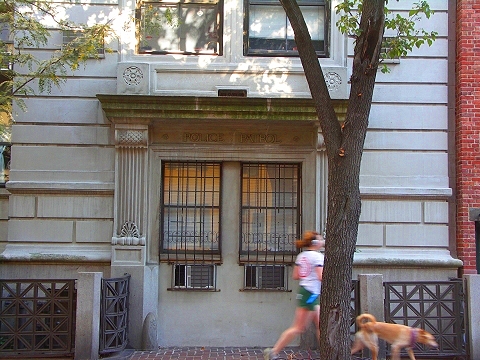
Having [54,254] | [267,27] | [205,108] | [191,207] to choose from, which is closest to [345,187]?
[205,108]

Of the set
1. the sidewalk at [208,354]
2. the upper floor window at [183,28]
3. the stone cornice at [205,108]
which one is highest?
the upper floor window at [183,28]

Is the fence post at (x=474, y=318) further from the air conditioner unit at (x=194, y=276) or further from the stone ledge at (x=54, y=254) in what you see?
the stone ledge at (x=54, y=254)

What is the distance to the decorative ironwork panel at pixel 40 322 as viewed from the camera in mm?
9125

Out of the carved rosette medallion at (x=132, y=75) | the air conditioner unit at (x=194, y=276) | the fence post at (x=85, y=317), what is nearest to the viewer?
the fence post at (x=85, y=317)

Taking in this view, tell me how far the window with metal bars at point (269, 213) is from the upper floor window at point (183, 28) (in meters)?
2.54

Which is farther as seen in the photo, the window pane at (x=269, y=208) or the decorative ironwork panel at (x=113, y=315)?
the window pane at (x=269, y=208)

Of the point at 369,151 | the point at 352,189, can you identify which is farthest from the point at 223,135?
the point at 352,189

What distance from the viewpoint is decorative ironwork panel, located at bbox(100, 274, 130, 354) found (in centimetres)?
910

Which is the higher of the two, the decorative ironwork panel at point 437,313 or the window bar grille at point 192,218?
the window bar grille at point 192,218

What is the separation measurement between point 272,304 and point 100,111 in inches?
192

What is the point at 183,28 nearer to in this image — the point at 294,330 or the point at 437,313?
the point at 294,330

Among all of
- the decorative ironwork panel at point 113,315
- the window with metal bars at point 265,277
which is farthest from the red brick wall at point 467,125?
the decorative ironwork panel at point 113,315

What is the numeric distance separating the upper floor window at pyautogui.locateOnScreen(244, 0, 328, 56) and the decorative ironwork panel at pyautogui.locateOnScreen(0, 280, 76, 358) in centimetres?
568

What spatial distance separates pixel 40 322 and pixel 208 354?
9.43 ft
